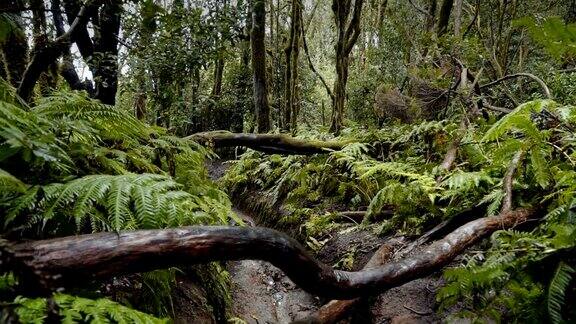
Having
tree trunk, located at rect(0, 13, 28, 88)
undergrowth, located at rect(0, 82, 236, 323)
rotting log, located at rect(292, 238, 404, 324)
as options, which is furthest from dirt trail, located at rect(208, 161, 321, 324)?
tree trunk, located at rect(0, 13, 28, 88)

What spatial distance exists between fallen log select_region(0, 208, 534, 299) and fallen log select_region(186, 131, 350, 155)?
4.27 meters

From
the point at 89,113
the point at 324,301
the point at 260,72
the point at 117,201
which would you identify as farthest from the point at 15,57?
the point at 260,72

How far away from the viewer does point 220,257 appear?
1.85 meters

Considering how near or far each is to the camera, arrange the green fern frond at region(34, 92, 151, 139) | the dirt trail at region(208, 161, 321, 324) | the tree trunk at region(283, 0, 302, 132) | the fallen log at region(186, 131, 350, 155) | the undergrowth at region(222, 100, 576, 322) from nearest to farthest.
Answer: the undergrowth at region(222, 100, 576, 322) < the green fern frond at region(34, 92, 151, 139) < the dirt trail at region(208, 161, 321, 324) < the fallen log at region(186, 131, 350, 155) < the tree trunk at region(283, 0, 302, 132)

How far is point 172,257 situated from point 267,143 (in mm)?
5107

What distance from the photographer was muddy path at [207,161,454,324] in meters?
3.29

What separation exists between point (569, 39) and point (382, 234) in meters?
3.40

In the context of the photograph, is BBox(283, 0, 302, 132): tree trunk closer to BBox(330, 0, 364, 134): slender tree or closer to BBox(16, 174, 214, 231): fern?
BBox(330, 0, 364, 134): slender tree

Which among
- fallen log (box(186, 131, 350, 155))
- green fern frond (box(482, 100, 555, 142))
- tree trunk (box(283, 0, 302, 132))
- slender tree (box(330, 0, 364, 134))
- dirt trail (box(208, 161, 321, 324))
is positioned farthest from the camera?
tree trunk (box(283, 0, 302, 132))

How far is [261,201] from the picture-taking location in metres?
7.98

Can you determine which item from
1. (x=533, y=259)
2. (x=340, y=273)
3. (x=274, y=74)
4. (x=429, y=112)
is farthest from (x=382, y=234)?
(x=274, y=74)

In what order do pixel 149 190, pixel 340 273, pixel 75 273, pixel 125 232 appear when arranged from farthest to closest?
1. pixel 340 273
2. pixel 149 190
3. pixel 125 232
4. pixel 75 273

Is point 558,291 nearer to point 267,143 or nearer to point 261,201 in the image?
point 267,143

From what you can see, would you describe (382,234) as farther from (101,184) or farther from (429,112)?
(429,112)
